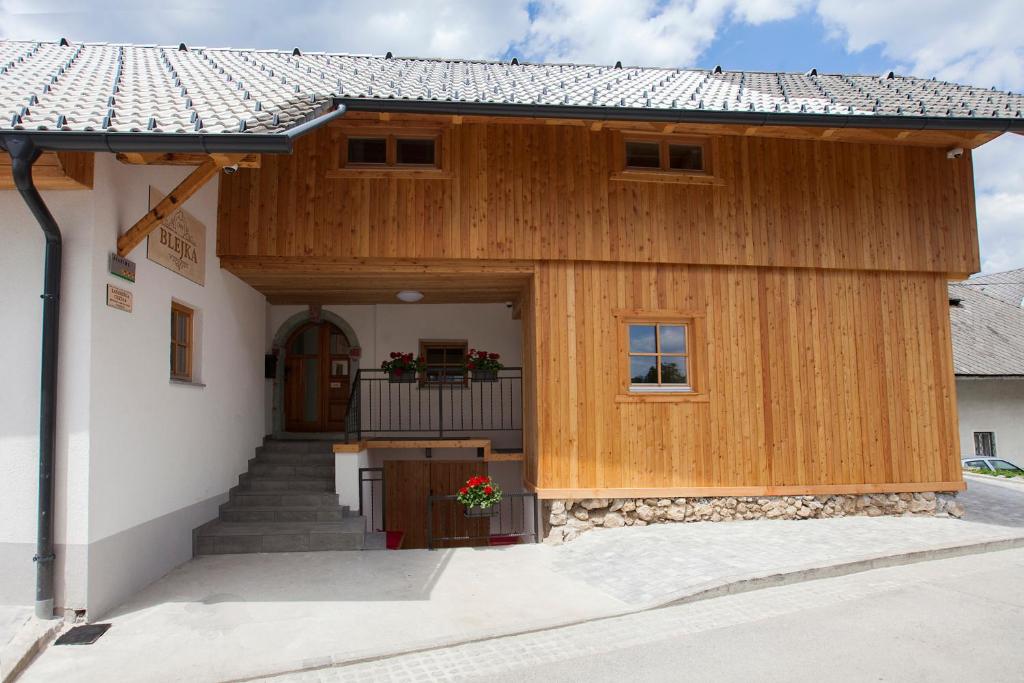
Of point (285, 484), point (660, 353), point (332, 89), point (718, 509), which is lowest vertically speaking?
point (718, 509)

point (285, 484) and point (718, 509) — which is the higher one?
point (285, 484)

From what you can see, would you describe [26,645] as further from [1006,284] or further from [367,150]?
[1006,284]

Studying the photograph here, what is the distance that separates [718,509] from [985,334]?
17.1 meters

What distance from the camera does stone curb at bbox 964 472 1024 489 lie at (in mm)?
12509

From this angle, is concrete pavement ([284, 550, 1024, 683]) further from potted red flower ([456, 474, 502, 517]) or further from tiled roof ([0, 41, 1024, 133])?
tiled roof ([0, 41, 1024, 133])

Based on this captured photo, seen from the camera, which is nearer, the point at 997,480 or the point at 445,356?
the point at 445,356

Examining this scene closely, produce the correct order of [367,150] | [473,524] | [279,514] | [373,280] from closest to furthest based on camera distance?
[279,514] < [367,150] < [373,280] < [473,524]

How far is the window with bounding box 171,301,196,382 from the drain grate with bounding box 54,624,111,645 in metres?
2.93

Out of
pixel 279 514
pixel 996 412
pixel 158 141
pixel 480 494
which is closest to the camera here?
pixel 158 141

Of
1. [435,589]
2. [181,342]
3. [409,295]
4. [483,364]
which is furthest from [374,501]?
[435,589]

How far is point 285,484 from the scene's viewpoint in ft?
30.5

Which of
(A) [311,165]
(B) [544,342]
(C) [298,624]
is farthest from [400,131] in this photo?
(C) [298,624]

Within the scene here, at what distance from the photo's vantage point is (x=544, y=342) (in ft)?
29.0

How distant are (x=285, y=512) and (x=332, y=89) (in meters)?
5.08
